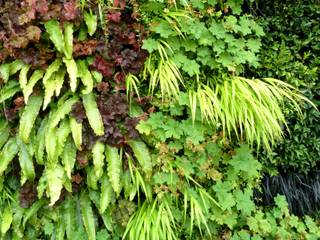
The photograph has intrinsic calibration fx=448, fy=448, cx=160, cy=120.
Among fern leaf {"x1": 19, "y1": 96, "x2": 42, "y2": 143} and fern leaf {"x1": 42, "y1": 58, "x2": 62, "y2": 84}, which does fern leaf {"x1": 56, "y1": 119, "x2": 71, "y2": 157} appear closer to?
fern leaf {"x1": 19, "y1": 96, "x2": 42, "y2": 143}

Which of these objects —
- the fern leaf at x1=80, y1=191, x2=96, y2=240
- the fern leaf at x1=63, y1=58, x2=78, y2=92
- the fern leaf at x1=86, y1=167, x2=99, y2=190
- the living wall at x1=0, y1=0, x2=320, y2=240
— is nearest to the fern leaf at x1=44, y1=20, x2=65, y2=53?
the living wall at x1=0, y1=0, x2=320, y2=240

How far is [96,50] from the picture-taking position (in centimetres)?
343

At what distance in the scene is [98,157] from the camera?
330cm

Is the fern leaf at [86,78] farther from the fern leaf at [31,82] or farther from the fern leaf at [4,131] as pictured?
the fern leaf at [4,131]

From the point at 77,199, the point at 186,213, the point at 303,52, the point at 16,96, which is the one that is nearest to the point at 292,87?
the point at 303,52

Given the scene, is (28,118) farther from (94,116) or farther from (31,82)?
(94,116)

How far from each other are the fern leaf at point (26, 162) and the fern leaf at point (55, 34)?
32.3 inches

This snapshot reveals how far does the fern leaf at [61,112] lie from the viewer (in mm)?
3289

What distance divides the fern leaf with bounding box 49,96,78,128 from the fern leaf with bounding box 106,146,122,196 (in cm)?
41

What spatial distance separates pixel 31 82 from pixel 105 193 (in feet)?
3.25

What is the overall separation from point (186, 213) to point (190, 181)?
9.8 inches

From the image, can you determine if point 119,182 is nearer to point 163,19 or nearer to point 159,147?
point 159,147

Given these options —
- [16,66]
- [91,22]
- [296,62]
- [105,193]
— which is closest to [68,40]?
[91,22]

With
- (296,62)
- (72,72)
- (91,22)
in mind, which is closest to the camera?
(72,72)
